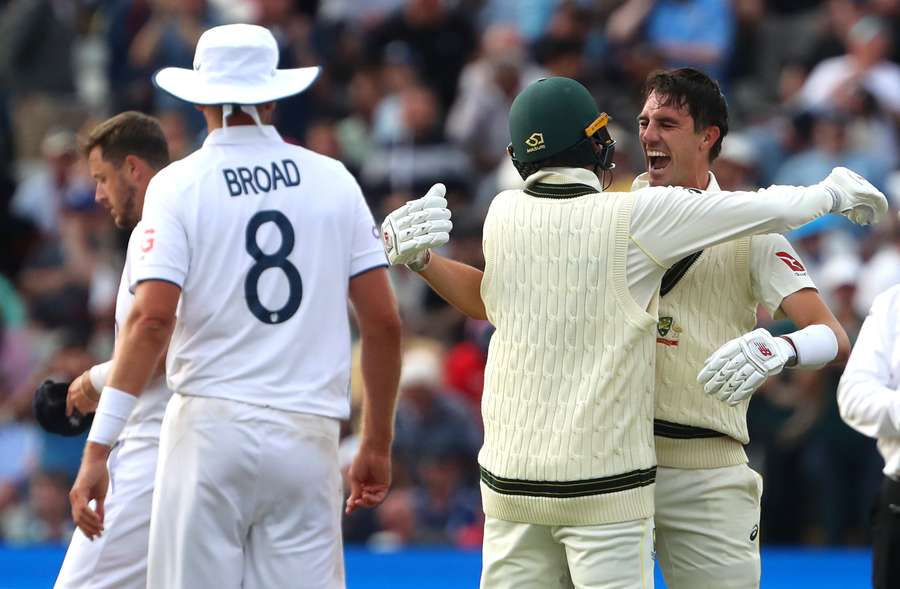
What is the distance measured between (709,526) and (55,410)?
2215 millimetres

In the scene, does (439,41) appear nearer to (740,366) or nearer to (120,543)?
(120,543)

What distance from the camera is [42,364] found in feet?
37.9

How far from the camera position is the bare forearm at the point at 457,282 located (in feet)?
17.2

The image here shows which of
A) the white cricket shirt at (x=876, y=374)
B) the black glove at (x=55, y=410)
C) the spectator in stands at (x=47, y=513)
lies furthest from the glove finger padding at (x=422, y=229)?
the spectator in stands at (x=47, y=513)

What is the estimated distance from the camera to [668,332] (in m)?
5.26

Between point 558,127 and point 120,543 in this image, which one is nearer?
point 558,127

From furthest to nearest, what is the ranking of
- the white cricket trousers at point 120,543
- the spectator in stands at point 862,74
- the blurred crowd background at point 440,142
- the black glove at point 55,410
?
the spectator in stands at point 862,74 → the blurred crowd background at point 440,142 → the black glove at point 55,410 → the white cricket trousers at point 120,543

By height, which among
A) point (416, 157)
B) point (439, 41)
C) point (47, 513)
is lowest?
point (47, 513)

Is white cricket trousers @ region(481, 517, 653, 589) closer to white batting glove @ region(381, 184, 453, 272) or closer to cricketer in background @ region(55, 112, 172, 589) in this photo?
white batting glove @ region(381, 184, 453, 272)

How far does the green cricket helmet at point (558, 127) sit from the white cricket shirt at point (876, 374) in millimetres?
1426

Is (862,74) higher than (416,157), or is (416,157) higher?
(862,74)

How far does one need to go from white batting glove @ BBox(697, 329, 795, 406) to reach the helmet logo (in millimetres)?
799

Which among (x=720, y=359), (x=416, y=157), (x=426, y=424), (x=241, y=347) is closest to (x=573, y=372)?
(x=720, y=359)

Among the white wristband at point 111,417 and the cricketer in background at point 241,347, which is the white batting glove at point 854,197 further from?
the white wristband at point 111,417
